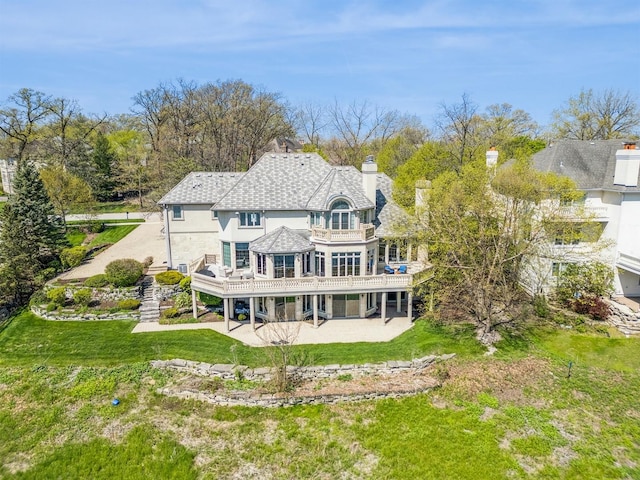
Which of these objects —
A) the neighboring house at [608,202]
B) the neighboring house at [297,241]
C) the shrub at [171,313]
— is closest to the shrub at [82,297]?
the shrub at [171,313]

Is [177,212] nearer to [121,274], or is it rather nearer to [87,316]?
[121,274]

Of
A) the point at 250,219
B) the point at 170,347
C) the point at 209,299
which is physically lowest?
the point at 170,347

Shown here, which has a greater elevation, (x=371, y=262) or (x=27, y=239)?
(x=27, y=239)

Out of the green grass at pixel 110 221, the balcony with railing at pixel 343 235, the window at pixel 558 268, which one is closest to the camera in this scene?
the balcony with railing at pixel 343 235

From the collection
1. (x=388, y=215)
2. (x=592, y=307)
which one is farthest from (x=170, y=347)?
(x=592, y=307)

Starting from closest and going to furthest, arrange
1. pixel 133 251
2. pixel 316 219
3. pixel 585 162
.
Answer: pixel 316 219 < pixel 585 162 < pixel 133 251

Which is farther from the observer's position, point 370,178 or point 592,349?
point 370,178

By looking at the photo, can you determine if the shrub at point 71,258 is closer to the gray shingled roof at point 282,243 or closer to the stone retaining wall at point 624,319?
the gray shingled roof at point 282,243
